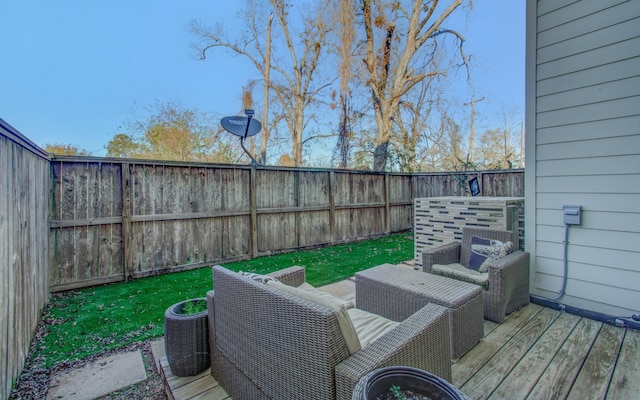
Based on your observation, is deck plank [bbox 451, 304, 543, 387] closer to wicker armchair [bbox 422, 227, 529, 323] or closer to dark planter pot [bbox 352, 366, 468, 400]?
wicker armchair [bbox 422, 227, 529, 323]

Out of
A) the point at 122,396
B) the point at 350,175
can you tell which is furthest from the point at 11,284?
the point at 350,175

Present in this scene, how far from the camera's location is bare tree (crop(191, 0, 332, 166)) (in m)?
10.8

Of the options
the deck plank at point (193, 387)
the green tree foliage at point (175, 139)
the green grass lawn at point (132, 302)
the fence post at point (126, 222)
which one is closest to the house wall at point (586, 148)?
the green grass lawn at point (132, 302)

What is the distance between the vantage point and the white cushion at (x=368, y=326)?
173 cm

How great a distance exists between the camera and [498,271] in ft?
8.63

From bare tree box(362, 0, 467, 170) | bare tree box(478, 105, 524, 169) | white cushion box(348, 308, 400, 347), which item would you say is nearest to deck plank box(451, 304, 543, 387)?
white cushion box(348, 308, 400, 347)

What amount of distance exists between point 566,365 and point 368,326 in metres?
1.39

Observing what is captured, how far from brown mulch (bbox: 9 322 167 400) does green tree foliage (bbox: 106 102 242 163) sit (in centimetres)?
700

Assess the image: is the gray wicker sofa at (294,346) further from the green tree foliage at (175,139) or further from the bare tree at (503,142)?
the bare tree at (503,142)

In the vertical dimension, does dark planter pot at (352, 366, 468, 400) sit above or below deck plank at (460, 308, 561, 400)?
above

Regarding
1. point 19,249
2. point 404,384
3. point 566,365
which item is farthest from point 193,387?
point 566,365

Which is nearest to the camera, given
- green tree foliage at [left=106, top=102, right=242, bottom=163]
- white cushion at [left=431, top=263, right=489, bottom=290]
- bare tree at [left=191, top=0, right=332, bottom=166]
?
white cushion at [left=431, top=263, right=489, bottom=290]

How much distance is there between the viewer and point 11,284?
2.07 m

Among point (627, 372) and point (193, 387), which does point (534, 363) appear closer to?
point (627, 372)
